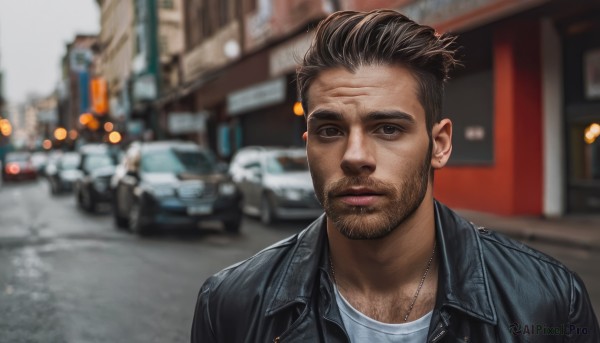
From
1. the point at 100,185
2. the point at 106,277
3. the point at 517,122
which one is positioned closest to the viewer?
the point at 106,277

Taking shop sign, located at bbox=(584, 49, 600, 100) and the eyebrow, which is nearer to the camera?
the eyebrow

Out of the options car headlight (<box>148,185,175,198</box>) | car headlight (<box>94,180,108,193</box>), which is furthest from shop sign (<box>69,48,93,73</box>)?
car headlight (<box>148,185,175,198</box>)

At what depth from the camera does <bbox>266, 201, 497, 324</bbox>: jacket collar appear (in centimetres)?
180

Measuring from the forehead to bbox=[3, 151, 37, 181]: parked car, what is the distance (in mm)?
46001

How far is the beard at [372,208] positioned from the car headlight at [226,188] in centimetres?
1143

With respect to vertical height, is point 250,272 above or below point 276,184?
above

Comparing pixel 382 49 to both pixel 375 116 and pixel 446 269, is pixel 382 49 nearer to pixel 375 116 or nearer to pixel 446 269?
pixel 375 116

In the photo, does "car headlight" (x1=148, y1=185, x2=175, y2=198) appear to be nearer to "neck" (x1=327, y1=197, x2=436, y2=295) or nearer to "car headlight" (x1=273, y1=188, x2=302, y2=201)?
"car headlight" (x1=273, y1=188, x2=302, y2=201)

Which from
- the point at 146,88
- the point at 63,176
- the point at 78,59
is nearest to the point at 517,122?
the point at 63,176

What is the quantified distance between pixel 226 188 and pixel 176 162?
1.23 metres

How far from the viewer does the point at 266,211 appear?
14820mm

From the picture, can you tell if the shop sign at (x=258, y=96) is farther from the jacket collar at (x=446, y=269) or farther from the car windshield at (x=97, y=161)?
the jacket collar at (x=446, y=269)

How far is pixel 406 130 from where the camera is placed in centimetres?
192

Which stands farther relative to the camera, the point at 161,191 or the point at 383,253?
the point at 161,191
